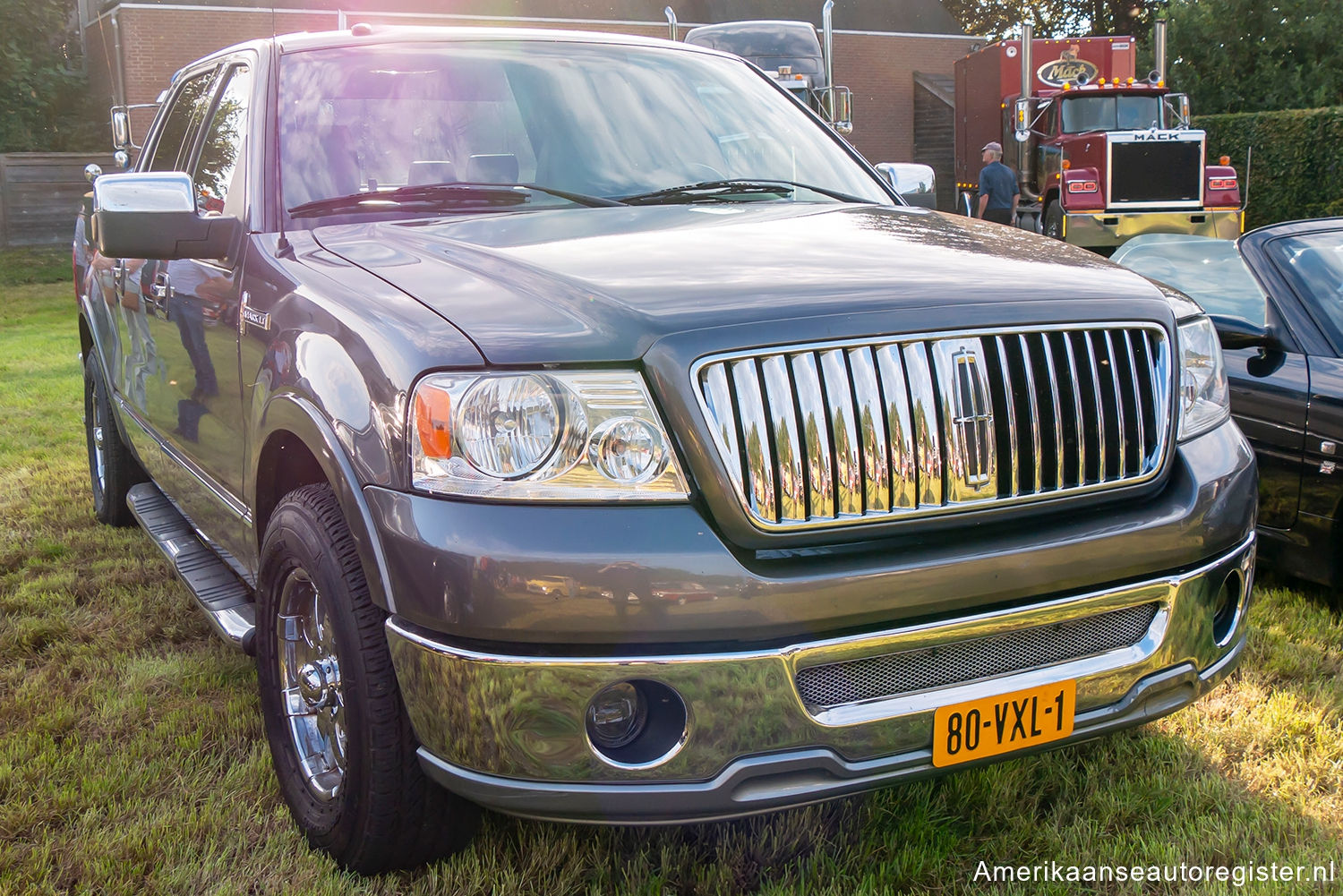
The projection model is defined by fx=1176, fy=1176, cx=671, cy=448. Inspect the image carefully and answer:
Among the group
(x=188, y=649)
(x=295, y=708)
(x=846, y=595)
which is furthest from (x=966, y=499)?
(x=188, y=649)

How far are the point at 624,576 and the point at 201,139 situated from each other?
2795 millimetres

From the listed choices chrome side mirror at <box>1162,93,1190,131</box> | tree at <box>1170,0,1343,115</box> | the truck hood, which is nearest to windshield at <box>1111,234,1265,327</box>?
the truck hood

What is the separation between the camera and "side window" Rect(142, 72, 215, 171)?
4121 millimetres

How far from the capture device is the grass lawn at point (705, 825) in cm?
247

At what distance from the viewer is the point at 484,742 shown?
1.98 meters

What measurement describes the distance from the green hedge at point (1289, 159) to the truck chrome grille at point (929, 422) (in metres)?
20.9

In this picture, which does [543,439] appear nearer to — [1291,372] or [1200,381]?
[1200,381]

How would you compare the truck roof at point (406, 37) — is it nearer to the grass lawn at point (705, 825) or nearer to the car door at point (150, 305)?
the car door at point (150, 305)

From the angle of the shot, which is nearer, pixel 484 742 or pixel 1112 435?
pixel 484 742

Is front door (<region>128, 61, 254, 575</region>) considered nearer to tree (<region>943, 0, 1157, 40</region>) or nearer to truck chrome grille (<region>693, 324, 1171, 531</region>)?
truck chrome grille (<region>693, 324, 1171, 531</region>)

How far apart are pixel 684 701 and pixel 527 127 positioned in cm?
201

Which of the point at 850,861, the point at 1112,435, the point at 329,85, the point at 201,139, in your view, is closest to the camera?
the point at 1112,435

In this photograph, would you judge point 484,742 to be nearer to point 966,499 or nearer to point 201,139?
point 966,499

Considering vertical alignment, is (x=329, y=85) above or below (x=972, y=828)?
above
